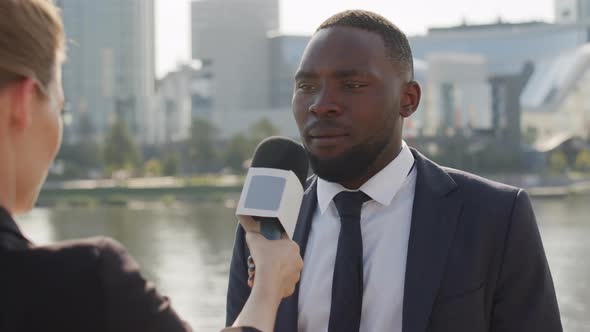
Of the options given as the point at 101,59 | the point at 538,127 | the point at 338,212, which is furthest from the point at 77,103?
the point at 338,212

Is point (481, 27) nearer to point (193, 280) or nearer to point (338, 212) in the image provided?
point (193, 280)

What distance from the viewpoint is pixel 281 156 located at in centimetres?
121

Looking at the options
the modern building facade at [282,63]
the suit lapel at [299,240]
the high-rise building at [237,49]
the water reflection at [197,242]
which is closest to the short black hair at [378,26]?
the suit lapel at [299,240]

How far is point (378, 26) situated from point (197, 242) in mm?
16399

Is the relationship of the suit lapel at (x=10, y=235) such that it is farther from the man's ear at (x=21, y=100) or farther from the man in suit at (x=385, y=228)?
the man in suit at (x=385, y=228)

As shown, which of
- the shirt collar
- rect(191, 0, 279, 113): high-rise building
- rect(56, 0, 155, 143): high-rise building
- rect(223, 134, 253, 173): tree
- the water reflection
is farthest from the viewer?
rect(56, 0, 155, 143): high-rise building

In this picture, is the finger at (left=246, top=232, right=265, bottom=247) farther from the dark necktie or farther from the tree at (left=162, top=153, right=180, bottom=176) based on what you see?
the tree at (left=162, top=153, right=180, bottom=176)

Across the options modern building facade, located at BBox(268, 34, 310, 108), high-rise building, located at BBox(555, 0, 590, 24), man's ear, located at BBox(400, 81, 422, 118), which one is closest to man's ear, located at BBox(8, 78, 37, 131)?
man's ear, located at BBox(400, 81, 422, 118)

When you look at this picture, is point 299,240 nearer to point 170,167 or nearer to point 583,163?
point 170,167

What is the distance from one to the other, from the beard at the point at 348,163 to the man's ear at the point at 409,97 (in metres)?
0.08

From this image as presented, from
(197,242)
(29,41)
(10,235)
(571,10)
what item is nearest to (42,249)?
(10,235)

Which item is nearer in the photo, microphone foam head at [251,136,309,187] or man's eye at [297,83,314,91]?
microphone foam head at [251,136,309,187]

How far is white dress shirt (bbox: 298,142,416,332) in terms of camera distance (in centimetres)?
136

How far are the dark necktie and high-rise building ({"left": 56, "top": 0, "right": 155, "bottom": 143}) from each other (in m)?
56.0
